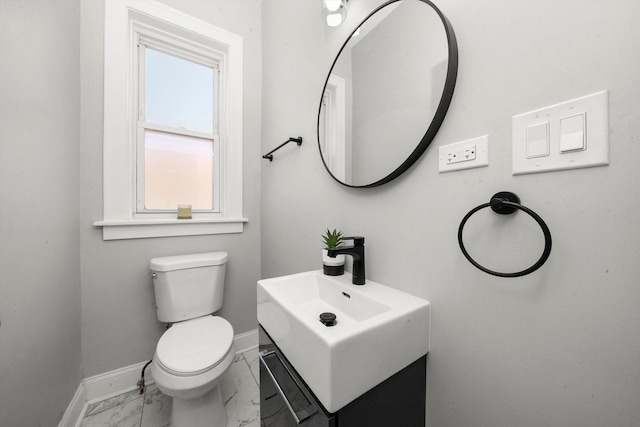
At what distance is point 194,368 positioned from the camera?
0.99 metres

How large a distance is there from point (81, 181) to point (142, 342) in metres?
1.04

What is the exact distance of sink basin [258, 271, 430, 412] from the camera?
1.74ft

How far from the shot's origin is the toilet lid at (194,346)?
39.6 inches

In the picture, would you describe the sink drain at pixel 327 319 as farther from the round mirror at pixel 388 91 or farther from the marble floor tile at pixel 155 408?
the marble floor tile at pixel 155 408

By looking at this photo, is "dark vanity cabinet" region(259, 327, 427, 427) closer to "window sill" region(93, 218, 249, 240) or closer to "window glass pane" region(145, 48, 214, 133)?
"window sill" region(93, 218, 249, 240)

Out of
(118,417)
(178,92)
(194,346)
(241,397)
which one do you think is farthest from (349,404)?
(178,92)

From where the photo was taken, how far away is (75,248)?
125 cm

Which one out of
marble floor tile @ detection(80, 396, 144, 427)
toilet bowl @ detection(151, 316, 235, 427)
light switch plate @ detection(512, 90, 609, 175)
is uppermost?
light switch plate @ detection(512, 90, 609, 175)

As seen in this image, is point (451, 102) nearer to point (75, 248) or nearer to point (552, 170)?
point (552, 170)

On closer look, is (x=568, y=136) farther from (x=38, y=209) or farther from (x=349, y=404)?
(x=38, y=209)

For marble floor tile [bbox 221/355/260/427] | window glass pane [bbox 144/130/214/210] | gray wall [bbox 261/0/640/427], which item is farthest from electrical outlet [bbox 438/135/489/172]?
window glass pane [bbox 144/130/214/210]

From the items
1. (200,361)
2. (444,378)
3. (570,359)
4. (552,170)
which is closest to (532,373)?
(570,359)

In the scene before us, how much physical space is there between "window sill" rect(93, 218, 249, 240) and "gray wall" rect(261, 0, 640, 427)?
1.23m

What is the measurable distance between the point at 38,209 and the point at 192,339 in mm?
857
